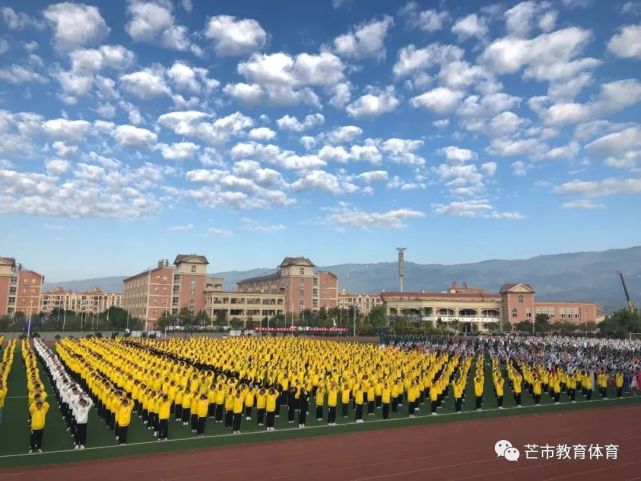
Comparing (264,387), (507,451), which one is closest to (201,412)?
(264,387)

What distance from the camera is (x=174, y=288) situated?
3039 inches

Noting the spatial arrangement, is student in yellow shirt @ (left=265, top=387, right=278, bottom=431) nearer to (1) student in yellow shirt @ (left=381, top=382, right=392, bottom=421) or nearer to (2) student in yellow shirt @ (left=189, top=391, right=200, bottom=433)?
(2) student in yellow shirt @ (left=189, top=391, right=200, bottom=433)

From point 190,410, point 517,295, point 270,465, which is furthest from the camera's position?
point 517,295

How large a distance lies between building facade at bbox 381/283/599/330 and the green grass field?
220ft

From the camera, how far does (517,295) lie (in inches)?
3201

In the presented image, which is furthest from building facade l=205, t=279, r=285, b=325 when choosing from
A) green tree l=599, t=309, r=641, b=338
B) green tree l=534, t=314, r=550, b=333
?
green tree l=599, t=309, r=641, b=338

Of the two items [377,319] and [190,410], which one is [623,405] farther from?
[377,319]

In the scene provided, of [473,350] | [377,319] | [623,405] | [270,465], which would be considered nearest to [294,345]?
[473,350]

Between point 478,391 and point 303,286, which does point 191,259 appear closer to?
point 303,286

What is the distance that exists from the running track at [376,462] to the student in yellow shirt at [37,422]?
108 centimetres

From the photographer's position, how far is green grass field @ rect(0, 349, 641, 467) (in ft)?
32.5

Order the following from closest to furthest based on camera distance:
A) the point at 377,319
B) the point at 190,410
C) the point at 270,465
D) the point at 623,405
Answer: the point at 270,465, the point at 190,410, the point at 623,405, the point at 377,319

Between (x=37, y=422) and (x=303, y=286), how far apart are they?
74.9 meters

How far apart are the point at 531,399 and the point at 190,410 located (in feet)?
37.9
